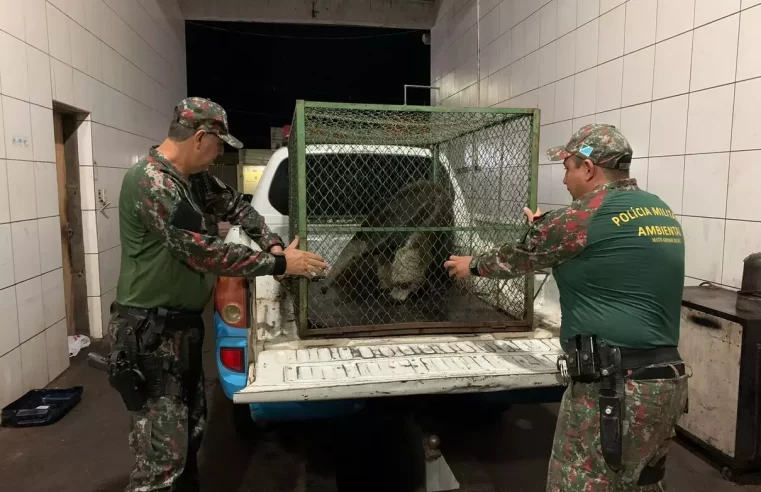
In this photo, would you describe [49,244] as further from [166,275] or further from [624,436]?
[624,436]

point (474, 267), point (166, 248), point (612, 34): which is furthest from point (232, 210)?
point (612, 34)

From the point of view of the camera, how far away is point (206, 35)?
10977 millimetres

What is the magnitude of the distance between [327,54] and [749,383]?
35.0 ft

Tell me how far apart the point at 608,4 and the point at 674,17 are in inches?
28.5

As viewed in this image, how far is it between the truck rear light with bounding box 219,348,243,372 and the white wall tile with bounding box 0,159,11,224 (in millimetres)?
2126

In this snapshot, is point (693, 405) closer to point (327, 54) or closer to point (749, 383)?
point (749, 383)

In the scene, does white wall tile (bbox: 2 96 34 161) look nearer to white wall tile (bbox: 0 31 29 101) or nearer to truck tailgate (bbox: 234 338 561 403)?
white wall tile (bbox: 0 31 29 101)

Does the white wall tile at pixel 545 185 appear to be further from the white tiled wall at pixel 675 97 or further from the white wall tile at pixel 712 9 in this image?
the white wall tile at pixel 712 9

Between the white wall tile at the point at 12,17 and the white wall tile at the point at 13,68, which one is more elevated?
the white wall tile at the point at 12,17

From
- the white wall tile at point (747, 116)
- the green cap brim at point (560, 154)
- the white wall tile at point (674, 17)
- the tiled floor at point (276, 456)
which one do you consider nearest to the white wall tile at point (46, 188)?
the tiled floor at point (276, 456)

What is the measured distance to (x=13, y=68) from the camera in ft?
11.3

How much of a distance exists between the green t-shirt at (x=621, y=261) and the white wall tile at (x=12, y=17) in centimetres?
358

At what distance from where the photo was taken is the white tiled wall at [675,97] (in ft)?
9.35

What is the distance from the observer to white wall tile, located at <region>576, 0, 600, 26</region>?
4.02 metres
